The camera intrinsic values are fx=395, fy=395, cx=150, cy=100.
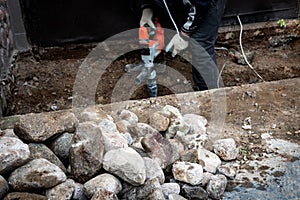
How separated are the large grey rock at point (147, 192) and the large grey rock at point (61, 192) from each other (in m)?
0.19

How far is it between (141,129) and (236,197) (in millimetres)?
483

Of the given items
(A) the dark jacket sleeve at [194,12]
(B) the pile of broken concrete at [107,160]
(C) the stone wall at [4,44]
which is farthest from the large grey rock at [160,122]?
(C) the stone wall at [4,44]

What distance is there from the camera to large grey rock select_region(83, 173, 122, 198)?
1357 millimetres

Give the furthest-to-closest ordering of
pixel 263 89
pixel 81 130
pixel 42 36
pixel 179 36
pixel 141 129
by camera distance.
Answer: pixel 42 36
pixel 179 36
pixel 263 89
pixel 141 129
pixel 81 130

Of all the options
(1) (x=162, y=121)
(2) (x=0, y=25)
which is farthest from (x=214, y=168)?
(2) (x=0, y=25)

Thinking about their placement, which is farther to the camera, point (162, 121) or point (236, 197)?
point (162, 121)

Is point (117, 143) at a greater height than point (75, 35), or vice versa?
point (75, 35)

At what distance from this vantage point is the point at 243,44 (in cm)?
347

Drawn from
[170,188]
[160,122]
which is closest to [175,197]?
[170,188]

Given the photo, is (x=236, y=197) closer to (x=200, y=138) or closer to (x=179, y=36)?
(x=200, y=138)

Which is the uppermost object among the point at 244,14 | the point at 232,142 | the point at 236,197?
the point at 244,14

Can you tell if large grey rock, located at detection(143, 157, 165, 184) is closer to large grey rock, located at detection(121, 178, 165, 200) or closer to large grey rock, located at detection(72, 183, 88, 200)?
large grey rock, located at detection(121, 178, 165, 200)

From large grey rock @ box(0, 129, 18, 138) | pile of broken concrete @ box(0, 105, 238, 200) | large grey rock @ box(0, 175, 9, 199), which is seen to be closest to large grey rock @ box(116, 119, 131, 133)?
pile of broken concrete @ box(0, 105, 238, 200)

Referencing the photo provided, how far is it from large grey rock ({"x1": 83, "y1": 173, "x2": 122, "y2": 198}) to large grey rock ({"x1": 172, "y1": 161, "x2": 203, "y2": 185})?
24 centimetres
